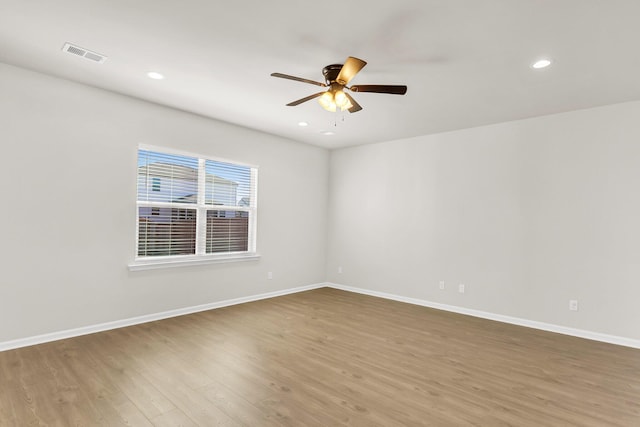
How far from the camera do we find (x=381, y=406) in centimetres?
230

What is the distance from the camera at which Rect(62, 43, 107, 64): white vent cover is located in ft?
9.20

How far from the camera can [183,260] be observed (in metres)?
4.48

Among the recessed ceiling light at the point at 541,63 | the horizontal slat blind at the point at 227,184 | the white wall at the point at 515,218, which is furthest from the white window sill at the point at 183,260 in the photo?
the recessed ceiling light at the point at 541,63

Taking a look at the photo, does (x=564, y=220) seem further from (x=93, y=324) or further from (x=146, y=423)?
(x=93, y=324)

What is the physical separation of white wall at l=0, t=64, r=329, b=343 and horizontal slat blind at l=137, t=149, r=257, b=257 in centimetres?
18

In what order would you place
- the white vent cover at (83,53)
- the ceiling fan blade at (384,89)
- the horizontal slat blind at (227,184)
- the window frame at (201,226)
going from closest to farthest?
the ceiling fan blade at (384,89), the white vent cover at (83,53), the window frame at (201,226), the horizontal slat blind at (227,184)

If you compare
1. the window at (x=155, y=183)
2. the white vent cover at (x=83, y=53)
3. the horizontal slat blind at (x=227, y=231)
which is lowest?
the horizontal slat blind at (x=227, y=231)

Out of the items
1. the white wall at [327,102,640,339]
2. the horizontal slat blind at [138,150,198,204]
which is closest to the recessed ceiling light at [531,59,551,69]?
the white wall at [327,102,640,339]

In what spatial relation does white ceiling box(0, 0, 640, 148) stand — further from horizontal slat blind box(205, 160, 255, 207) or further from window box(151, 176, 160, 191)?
horizontal slat blind box(205, 160, 255, 207)

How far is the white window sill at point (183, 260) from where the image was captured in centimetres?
405

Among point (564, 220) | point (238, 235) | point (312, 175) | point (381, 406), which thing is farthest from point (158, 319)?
point (564, 220)

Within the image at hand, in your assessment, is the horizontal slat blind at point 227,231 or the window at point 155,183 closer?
the window at point 155,183

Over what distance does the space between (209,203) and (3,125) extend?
233 cm

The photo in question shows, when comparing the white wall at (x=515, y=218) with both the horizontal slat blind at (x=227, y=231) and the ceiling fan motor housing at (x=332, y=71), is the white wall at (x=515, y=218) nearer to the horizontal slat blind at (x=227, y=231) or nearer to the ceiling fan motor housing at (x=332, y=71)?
the horizontal slat blind at (x=227, y=231)
